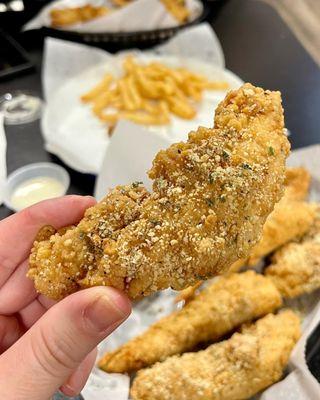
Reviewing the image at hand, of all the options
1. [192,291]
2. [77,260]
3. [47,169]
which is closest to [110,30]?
[47,169]

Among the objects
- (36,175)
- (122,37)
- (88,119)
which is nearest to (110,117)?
(88,119)

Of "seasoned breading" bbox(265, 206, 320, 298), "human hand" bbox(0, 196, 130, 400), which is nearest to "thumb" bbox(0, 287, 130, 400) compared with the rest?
"human hand" bbox(0, 196, 130, 400)

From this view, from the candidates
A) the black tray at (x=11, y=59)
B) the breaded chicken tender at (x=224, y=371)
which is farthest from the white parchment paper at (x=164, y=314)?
the black tray at (x=11, y=59)

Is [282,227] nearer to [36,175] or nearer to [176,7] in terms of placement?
[36,175]

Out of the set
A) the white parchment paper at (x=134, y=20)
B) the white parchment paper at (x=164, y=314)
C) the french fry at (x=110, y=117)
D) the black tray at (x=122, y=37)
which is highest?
the white parchment paper at (x=134, y=20)

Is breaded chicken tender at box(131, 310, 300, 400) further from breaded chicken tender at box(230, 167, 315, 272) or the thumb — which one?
the thumb

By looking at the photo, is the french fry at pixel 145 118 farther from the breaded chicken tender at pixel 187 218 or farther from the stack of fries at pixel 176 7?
the breaded chicken tender at pixel 187 218
